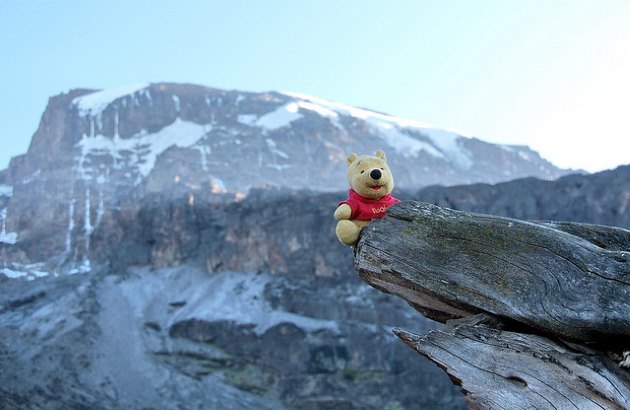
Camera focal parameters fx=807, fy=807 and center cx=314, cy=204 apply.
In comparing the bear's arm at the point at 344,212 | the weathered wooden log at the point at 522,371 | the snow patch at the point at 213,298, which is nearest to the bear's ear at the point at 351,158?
the bear's arm at the point at 344,212

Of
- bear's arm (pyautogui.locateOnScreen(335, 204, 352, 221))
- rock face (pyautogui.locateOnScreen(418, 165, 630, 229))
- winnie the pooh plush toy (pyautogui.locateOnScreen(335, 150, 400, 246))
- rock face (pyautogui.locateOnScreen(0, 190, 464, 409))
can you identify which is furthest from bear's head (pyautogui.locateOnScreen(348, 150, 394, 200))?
rock face (pyautogui.locateOnScreen(418, 165, 630, 229))

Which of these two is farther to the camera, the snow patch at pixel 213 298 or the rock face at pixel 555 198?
the rock face at pixel 555 198

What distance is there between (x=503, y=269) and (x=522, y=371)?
1210mm

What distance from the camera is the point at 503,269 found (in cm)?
939

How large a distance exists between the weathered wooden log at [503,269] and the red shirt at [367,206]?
2.06ft

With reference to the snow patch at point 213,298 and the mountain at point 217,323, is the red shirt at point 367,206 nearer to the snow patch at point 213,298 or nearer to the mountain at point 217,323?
the mountain at point 217,323

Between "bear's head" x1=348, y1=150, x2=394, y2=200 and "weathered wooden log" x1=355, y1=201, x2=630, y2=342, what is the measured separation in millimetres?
928

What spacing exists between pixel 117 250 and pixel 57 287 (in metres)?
17.0

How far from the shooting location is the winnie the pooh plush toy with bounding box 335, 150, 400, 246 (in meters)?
11.1

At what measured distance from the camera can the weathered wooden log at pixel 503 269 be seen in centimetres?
875

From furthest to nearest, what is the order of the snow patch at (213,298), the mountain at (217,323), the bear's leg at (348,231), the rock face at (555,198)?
the rock face at (555,198)
the snow patch at (213,298)
the mountain at (217,323)
the bear's leg at (348,231)

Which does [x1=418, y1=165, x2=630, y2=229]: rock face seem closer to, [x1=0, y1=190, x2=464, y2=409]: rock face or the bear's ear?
[x1=0, y1=190, x2=464, y2=409]: rock face

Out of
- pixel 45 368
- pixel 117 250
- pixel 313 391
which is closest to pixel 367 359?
pixel 313 391

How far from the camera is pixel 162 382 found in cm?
13712
